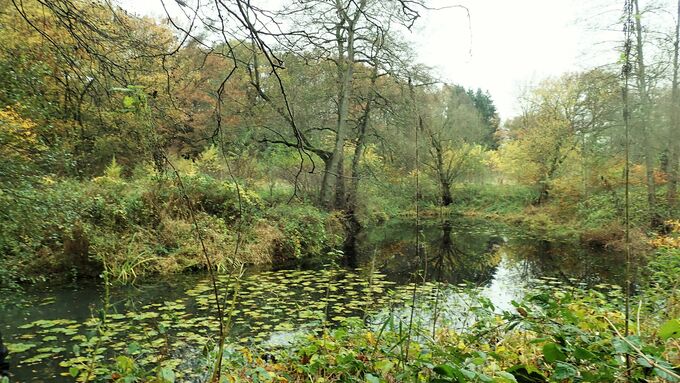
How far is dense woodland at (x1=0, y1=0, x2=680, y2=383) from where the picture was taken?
5.88ft

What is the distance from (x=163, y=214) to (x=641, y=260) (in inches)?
420

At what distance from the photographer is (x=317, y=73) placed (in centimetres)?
1407

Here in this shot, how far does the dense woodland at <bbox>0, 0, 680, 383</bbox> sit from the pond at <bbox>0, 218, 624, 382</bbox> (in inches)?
15.9

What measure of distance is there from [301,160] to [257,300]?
16.5ft

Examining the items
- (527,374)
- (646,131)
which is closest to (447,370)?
(527,374)

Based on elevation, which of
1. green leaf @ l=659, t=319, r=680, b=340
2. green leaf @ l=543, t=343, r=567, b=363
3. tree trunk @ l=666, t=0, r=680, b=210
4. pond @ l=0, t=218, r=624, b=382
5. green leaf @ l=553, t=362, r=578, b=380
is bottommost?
pond @ l=0, t=218, r=624, b=382

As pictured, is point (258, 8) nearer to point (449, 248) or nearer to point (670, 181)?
point (449, 248)

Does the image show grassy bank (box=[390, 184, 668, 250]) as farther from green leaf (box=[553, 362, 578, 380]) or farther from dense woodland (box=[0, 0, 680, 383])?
green leaf (box=[553, 362, 578, 380])

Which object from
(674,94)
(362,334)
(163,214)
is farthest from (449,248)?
(362,334)

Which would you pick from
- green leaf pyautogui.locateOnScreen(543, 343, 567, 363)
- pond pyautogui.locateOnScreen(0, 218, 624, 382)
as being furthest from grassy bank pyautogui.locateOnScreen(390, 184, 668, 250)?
green leaf pyautogui.locateOnScreen(543, 343, 567, 363)

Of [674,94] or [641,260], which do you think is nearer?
[641,260]

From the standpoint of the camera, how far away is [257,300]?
6.19 m

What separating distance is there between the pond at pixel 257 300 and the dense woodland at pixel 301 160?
403 millimetres

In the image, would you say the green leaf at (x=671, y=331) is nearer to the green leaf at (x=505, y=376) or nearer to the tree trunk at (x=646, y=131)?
the green leaf at (x=505, y=376)
